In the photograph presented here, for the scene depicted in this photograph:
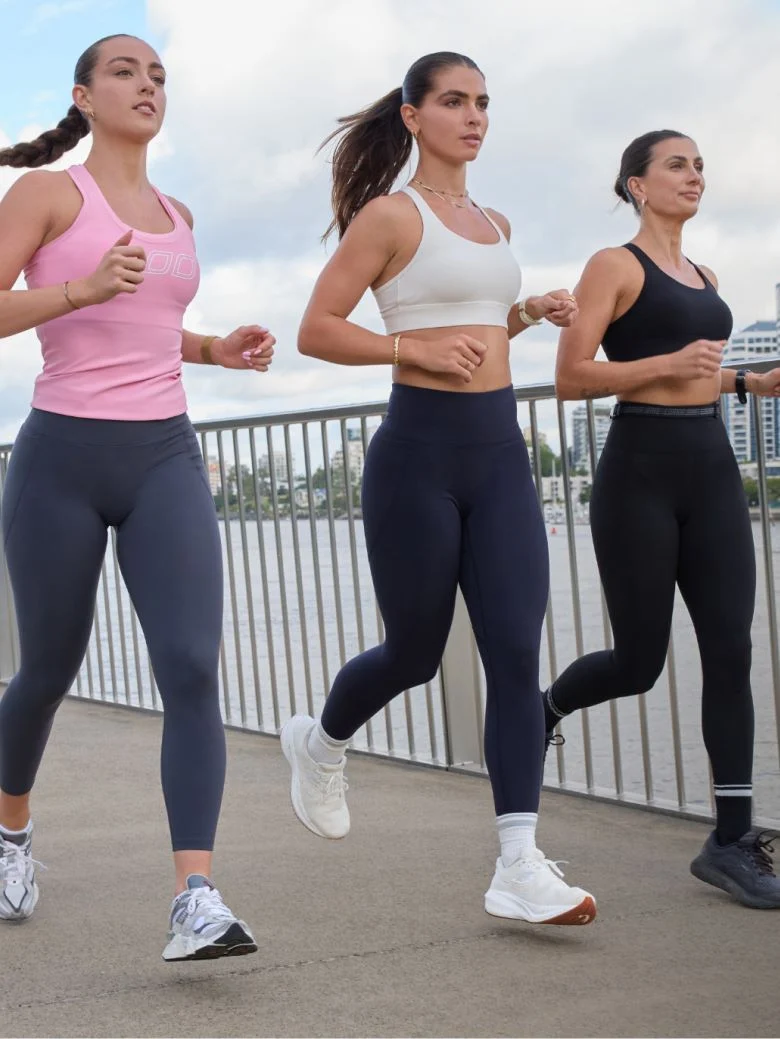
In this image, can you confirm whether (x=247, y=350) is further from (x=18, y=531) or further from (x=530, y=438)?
(x=530, y=438)

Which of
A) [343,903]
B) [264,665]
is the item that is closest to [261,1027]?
[343,903]

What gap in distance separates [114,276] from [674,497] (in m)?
1.51

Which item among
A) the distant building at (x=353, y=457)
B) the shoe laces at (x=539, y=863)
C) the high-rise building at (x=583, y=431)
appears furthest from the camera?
the distant building at (x=353, y=457)

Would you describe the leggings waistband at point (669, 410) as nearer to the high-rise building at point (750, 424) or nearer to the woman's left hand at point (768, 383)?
the woman's left hand at point (768, 383)

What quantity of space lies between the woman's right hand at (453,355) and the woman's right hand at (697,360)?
20.0 inches

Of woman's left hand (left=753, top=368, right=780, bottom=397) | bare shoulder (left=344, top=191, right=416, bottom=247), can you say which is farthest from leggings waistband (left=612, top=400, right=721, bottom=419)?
bare shoulder (left=344, top=191, right=416, bottom=247)

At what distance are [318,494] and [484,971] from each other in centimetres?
317

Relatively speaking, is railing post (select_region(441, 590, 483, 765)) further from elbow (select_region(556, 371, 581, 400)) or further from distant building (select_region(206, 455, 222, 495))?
elbow (select_region(556, 371, 581, 400))

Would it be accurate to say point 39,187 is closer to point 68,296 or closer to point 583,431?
point 68,296

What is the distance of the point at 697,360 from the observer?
3.52 m

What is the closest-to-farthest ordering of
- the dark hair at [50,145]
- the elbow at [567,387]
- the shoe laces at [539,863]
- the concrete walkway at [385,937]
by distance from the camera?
1. the concrete walkway at [385,937]
2. the shoe laces at [539,863]
3. the dark hair at [50,145]
4. the elbow at [567,387]

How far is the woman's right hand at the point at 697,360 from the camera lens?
3.52 m

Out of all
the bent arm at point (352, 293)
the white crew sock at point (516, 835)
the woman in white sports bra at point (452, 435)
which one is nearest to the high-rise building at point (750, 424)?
the woman in white sports bra at point (452, 435)

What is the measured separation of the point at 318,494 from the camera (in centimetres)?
599
